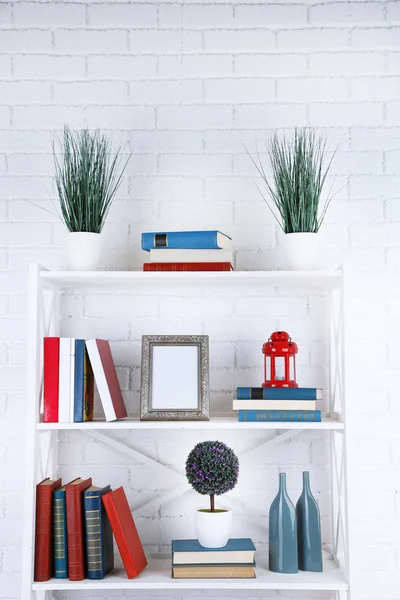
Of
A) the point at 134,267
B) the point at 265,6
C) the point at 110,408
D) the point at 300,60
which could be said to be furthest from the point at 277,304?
→ the point at 265,6

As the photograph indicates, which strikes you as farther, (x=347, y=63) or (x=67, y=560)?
(x=347, y=63)

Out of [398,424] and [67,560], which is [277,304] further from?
[67,560]

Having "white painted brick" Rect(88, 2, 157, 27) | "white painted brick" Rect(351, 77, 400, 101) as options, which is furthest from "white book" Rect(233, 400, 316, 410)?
"white painted brick" Rect(88, 2, 157, 27)

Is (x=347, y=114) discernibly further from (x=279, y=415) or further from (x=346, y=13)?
(x=279, y=415)

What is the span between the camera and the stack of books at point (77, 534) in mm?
1795

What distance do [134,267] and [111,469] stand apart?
607mm

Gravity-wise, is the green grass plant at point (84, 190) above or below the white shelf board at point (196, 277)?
above

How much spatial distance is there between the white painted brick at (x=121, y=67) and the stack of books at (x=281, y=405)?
1.06m

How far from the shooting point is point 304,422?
1.83 metres

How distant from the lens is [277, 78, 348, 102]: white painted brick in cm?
218

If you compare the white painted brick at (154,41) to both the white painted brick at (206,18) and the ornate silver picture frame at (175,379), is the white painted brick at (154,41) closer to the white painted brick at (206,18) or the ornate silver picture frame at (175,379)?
the white painted brick at (206,18)

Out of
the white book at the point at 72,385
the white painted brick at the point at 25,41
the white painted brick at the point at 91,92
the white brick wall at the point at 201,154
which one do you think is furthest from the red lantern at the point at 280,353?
the white painted brick at the point at 25,41

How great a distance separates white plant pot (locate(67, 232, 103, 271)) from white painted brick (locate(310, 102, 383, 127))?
0.79 meters

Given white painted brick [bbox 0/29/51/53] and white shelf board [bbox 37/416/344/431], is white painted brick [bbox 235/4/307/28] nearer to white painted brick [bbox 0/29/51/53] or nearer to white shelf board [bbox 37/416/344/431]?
white painted brick [bbox 0/29/51/53]
